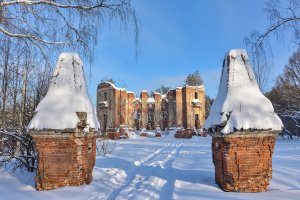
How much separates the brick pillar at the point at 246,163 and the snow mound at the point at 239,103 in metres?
0.31

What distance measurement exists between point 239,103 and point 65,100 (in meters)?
4.38

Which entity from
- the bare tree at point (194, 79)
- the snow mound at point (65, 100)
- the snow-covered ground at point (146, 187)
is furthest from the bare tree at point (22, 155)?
the bare tree at point (194, 79)

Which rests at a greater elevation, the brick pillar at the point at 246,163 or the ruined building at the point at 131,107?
the ruined building at the point at 131,107

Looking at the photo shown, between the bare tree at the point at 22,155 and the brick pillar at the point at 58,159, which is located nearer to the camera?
the brick pillar at the point at 58,159

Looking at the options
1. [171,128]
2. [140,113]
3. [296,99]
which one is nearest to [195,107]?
[171,128]

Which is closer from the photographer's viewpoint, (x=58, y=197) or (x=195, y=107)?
(x=58, y=197)

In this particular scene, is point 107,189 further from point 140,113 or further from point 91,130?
point 140,113

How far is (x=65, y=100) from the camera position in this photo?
25.4 feet

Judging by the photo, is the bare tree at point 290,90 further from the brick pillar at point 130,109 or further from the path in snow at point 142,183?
the path in snow at point 142,183

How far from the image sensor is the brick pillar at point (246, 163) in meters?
7.17

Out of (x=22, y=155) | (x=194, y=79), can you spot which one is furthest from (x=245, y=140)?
(x=194, y=79)

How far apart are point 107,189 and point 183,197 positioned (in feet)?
6.59

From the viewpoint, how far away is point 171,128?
43188mm

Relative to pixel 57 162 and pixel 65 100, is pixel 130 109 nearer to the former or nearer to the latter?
pixel 65 100
